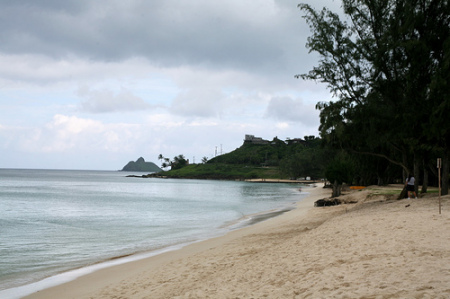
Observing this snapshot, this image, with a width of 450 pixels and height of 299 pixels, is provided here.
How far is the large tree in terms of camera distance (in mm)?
21344

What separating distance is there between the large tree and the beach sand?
9.35 meters

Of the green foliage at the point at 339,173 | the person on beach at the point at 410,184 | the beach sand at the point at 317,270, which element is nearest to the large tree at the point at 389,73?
the person on beach at the point at 410,184

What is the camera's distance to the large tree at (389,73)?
21344 mm

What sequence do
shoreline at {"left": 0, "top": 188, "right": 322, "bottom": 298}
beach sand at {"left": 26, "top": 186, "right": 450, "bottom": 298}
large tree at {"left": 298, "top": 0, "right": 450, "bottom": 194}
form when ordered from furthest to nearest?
large tree at {"left": 298, "top": 0, "right": 450, "bottom": 194}
shoreline at {"left": 0, "top": 188, "right": 322, "bottom": 298}
beach sand at {"left": 26, "top": 186, "right": 450, "bottom": 298}

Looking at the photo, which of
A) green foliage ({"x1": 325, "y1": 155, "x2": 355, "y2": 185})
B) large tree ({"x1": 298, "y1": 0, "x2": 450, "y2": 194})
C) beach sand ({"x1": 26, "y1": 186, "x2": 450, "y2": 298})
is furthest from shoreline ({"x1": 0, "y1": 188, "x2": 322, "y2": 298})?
green foliage ({"x1": 325, "y1": 155, "x2": 355, "y2": 185})

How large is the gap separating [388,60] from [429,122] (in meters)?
4.32

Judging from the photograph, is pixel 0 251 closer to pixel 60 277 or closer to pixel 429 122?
pixel 60 277

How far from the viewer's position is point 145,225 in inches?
1150

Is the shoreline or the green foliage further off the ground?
the green foliage

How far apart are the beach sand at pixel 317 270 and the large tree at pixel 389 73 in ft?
30.7

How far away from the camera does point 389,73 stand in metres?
23.1

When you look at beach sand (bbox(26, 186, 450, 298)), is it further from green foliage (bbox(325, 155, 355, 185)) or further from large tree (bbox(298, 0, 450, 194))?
green foliage (bbox(325, 155, 355, 185))

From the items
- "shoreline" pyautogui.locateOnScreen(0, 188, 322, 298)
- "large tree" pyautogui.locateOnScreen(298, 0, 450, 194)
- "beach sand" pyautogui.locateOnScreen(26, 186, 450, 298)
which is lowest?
"shoreline" pyautogui.locateOnScreen(0, 188, 322, 298)

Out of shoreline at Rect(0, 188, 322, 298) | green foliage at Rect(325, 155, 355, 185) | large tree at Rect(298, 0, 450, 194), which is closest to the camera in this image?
shoreline at Rect(0, 188, 322, 298)
